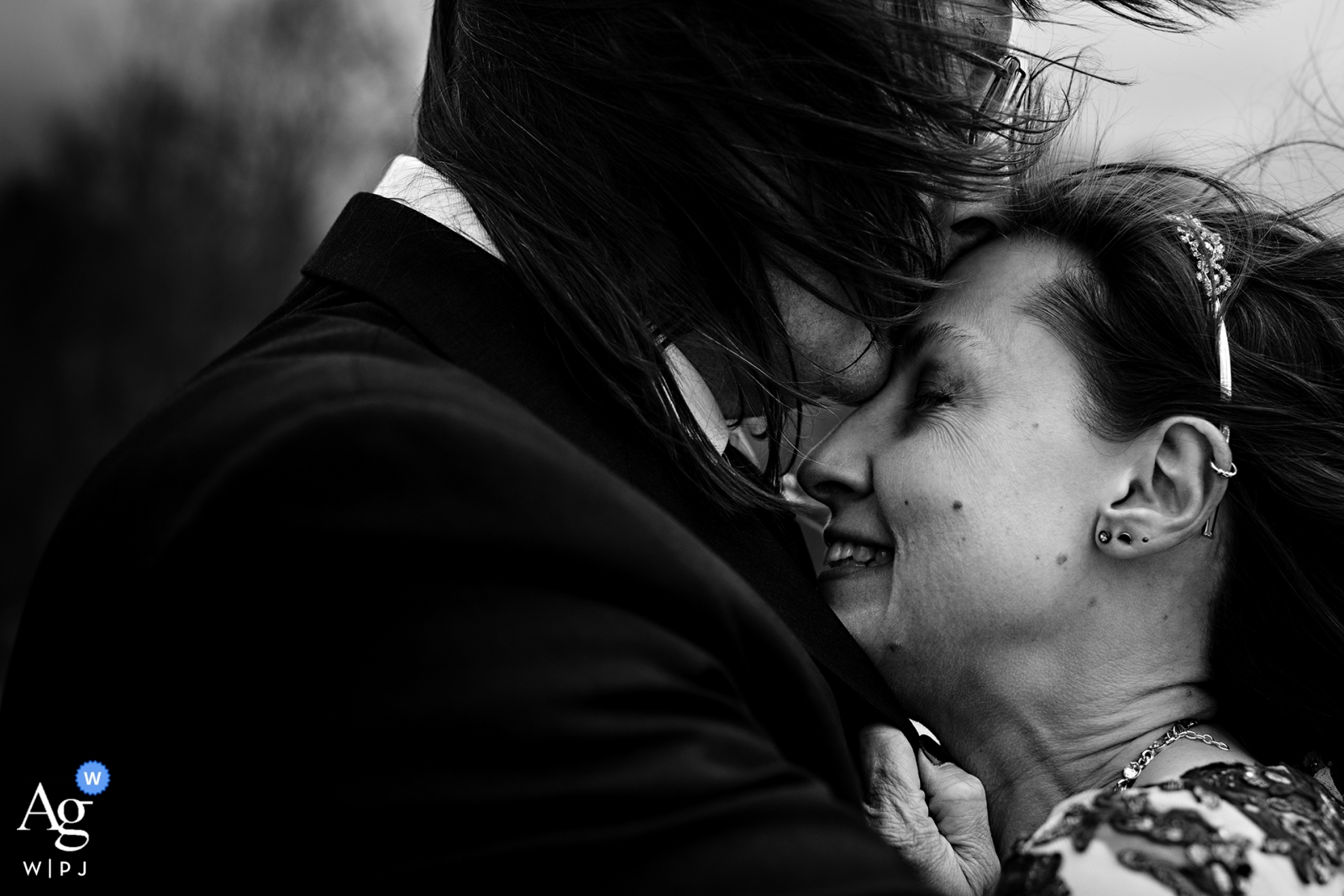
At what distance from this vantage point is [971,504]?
2.21 metres

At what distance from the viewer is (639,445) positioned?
1757 millimetres

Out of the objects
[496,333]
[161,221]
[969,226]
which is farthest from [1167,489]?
[161,221]

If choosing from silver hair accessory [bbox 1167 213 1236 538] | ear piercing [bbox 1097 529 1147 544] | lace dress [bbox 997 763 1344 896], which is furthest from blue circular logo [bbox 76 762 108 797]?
silver hair accessory [bbox 1167 213 1236 538]

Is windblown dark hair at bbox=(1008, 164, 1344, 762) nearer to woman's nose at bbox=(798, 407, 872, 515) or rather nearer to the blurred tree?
woman's nose at bbox=(798, 407, 872, 515)

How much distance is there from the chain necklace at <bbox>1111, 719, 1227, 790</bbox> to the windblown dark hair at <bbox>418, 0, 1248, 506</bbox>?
0.86 m

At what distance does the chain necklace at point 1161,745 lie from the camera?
215 cm

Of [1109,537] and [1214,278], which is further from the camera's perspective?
[1214,278]

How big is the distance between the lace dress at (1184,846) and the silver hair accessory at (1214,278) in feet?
2.27

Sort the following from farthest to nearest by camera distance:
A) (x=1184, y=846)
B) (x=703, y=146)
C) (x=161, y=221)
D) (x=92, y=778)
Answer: (x=161, y=221), (x=703, y=146), (x=1184, y=846), (x=92, y=778)

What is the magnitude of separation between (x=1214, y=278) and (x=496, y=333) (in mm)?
1464

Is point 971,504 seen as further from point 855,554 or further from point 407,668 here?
point 407,668

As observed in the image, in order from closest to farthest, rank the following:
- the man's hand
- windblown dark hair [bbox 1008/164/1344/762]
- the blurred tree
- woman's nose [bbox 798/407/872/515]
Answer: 1. the man's hand
2. windblown dark hair [bbox 1008/164/1344/762]
3. woman's nose [bbox 798/407/872/515]
4. the blurred tree

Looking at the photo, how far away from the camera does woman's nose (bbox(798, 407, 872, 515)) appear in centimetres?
236

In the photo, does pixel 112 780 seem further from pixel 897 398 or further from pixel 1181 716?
pixel 1181 716
